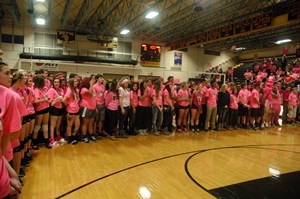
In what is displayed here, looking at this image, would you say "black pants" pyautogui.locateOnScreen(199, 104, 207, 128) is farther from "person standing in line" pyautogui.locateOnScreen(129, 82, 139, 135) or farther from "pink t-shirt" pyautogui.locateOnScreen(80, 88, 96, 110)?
"pink t-shirt" pyautogui.locateOnScreen(80, 88, 96, 110)

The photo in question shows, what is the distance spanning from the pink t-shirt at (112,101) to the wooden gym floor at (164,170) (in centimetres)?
90

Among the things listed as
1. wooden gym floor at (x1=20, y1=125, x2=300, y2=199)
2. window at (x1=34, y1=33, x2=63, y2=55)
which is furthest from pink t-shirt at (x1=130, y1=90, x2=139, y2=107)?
window at (x1=34, y1=33, x2=63, y2=55)

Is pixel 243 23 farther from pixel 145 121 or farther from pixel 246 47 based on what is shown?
pixel 246 47

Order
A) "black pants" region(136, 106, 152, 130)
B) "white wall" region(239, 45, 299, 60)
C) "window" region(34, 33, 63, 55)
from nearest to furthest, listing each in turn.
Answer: "black pants" region(136, 106, 152, 130)
"window" region(34, 33, 63, 55)
"white wall" region(239, 45, 299, 60)

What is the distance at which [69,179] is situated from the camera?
364 cm

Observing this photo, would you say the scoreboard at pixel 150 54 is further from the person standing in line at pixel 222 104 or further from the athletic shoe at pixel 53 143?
the athletic shoe at pixel 53 143

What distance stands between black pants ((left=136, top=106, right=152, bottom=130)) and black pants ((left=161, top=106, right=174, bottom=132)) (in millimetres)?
527

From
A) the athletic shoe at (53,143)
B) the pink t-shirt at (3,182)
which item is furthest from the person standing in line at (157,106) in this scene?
the pink t-shirt at (3,182)

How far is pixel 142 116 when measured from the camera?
7.11 metres

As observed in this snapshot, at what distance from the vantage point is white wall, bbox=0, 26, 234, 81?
611 inches

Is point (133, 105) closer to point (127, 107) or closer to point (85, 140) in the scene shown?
point (127, 107)

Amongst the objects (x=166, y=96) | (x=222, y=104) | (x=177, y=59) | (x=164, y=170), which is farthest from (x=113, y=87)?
(x=177, y=59)

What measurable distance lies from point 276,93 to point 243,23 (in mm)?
3476

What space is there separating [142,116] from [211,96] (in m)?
2.50
